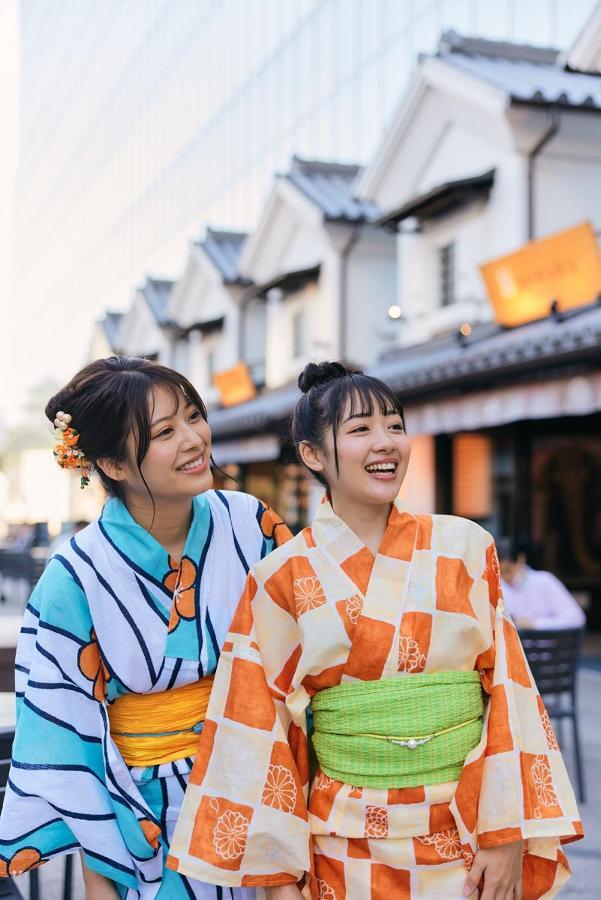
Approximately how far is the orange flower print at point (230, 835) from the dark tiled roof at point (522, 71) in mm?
10681

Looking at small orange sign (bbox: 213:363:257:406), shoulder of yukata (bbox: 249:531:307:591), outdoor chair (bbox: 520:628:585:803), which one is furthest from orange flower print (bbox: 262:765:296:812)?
small orange sign (bbox: 213:363:257:406)

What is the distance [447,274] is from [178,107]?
Result: 21.0m

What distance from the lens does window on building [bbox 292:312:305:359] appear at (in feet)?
58.0

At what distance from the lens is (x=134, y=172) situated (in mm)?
35969

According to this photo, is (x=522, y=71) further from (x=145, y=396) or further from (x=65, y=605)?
(x=65, y=605)

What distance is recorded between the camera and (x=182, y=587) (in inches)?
75.7

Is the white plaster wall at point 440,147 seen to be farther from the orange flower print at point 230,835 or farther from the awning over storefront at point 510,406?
the orange flower print at point 230,835

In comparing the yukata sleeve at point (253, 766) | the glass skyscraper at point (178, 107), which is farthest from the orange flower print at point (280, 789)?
the glass skyscraper at point (178, 107)

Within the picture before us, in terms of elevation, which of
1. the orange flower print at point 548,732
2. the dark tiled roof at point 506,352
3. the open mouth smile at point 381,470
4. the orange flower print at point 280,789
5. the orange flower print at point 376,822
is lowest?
the orange flower print at point 376,822

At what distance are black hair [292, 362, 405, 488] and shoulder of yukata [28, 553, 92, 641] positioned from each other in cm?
56

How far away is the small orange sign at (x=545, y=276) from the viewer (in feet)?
31.4

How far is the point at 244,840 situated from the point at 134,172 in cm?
3655

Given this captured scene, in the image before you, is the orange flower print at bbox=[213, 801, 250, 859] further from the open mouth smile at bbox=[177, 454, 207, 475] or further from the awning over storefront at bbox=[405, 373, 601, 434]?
the awning over storefront at bbox=[405, 373, 601, 434]

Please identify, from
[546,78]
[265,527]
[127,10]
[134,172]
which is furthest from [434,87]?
[127,10]
